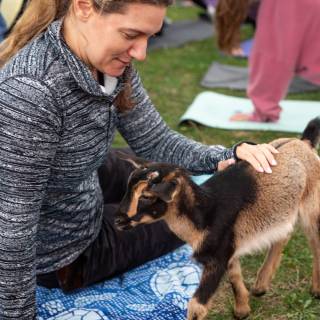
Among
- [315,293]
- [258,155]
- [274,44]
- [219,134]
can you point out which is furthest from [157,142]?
[274,44]

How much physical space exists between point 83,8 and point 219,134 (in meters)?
3.13

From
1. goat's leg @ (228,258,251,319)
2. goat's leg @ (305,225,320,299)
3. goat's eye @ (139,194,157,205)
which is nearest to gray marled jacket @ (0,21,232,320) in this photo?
goat's eye @ (139,194,157,205)

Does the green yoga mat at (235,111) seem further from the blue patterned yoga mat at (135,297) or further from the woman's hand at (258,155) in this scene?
the woman's hand at (258,155)

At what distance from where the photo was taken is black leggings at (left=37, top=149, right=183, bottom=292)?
2.87m

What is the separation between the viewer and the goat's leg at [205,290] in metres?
2.36

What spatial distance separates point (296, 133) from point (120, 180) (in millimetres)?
2132

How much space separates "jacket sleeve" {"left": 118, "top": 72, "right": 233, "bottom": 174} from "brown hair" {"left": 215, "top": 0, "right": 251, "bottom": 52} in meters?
2.33

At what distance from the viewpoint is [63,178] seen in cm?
242

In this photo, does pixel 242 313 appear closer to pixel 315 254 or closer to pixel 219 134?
pixel 315 254

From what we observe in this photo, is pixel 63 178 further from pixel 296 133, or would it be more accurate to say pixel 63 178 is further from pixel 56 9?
pixel 296 133

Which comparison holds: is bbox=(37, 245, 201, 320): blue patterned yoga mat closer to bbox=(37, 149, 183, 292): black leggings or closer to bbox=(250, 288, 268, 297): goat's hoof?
bbox=(37, 149, 183, 292): black leggings

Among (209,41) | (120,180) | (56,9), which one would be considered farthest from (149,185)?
(209,41)

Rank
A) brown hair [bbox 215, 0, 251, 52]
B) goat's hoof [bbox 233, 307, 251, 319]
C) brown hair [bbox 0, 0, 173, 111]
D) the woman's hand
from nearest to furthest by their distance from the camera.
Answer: brown hair [bbox 0, 0, 173, 111], the woman's hand, goat's hoof [bbox 233, 307, 251, 319], brown hair [bbox 215, 0, 251, 52]

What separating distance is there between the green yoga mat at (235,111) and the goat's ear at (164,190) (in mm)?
3043
